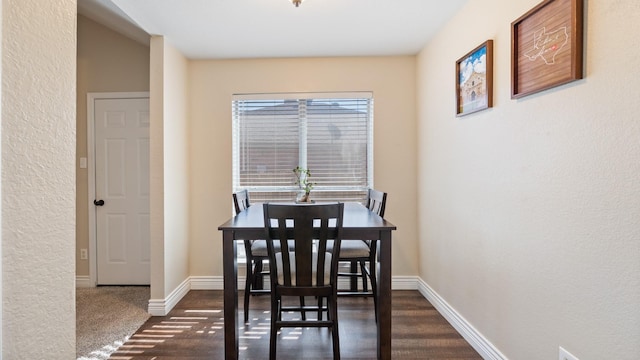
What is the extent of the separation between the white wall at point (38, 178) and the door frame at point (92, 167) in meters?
2.73

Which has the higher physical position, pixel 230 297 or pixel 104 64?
pixel 104 64

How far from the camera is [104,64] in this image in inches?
131

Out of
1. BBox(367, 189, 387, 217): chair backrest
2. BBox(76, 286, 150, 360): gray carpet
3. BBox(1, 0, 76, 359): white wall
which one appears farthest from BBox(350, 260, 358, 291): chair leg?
BBox(1, 0, 76, 359): white wall

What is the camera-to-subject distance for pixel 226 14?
8.01 feet

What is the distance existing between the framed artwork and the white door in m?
2.88

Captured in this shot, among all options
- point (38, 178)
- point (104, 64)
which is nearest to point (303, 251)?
point (38, 178)

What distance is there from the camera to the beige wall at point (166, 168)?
2.79 m

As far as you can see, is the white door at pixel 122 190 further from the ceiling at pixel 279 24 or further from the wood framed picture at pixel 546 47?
the wood framed picture at pixel 546 47

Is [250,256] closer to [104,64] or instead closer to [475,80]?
Result: [475,80]

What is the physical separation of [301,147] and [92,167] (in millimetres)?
2103

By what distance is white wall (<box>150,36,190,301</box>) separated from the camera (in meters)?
2.79

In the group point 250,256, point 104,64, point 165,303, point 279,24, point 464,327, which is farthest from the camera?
point 104,64

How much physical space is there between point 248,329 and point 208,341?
29 cm

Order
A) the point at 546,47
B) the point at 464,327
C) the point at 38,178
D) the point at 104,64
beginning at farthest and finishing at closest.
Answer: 1. the point at 104,64
2. the point at 464,327
3. the point at 546,47
4. the point at 38,178
